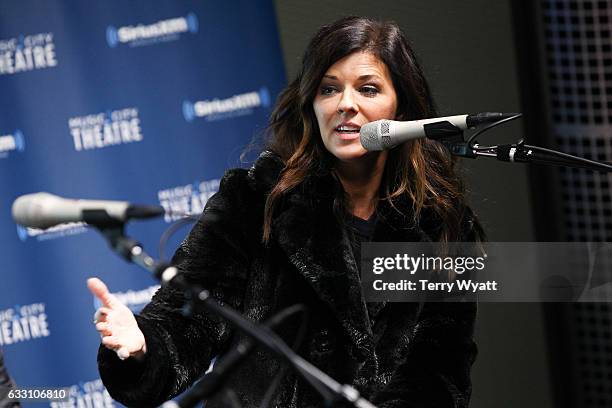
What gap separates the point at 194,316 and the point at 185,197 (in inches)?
73.0

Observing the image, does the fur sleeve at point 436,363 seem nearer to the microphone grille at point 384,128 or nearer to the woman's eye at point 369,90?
the woman's eye at point 369,90

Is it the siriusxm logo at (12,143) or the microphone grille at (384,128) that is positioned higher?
the microphone grille at (384,128)

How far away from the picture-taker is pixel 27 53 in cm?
456

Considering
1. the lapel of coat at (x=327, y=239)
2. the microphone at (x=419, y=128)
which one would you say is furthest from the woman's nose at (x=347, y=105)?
the microphone at (x=419, y=128)

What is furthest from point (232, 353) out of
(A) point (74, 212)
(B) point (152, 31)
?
(B) point (152, 31)

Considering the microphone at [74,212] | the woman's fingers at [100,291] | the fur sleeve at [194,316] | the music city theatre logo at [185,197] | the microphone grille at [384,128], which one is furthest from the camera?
the music city theatre logo at [185,197]

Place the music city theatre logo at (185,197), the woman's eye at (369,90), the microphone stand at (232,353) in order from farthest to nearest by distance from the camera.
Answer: the music city theatre logo at (185,197), the woman's eye at (369,90), the microphone stand at (232,353)

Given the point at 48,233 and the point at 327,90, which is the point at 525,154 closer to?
the point at 327,90

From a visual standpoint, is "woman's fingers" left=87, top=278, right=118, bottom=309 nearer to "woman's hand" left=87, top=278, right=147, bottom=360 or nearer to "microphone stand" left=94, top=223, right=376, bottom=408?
"woman's hand" left=87, top=278, right=147, bottom=360

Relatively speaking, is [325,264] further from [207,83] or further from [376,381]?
[207,83]

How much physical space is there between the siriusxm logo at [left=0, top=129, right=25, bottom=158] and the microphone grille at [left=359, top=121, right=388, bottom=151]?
2269 millimetres

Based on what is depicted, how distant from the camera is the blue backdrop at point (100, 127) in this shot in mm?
4539

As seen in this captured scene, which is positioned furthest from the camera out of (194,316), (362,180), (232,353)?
(362,180)

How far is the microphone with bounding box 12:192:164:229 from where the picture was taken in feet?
6.65
